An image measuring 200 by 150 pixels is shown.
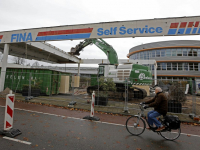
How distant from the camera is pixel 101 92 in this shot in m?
8.89

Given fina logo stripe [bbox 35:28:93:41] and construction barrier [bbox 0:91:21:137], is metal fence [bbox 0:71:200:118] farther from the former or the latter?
construction barrier [bbox 0:91:21:137]

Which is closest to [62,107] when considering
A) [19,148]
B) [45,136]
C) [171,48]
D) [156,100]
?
[45,136]

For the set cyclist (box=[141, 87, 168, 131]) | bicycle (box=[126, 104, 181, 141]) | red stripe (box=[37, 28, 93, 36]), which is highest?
red stripe (box=[37, 28, 93, 36])

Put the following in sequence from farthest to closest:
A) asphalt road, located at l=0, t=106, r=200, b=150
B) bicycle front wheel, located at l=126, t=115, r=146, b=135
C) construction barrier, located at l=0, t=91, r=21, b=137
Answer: bicycle front wheel, located at l=126, t=115, r=146, b=135 < construction barrier, located at l=0, t=91, r=21, b=137 < asphalt road, located at l=0, t=106, r=200, b=150

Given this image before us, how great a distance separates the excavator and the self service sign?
245cm

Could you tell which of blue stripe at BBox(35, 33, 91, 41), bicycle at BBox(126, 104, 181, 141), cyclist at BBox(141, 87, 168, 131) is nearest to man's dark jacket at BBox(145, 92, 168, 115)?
cyclist at BBox(141, 87, 168, 131)

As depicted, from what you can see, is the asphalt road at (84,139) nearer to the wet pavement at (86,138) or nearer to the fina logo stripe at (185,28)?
the wet pavement at (86,138)

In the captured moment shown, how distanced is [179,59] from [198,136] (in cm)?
3595

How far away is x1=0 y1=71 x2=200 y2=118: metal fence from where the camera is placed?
7.49 meters

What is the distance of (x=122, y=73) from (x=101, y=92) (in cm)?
315

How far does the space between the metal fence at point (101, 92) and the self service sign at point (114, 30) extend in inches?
120

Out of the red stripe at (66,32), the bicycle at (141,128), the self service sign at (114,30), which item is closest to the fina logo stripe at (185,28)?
the self service sign at (114,30)

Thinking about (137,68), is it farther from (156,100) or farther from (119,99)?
(156,100)

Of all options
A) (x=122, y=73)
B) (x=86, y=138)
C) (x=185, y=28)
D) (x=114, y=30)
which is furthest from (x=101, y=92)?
(x=185, y=28)
